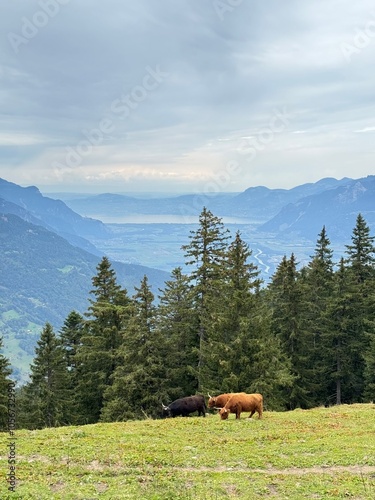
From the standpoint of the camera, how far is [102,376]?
36.8 meters

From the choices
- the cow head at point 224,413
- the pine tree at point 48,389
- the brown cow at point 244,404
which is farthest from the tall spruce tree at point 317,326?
the pine tree at point 48,389

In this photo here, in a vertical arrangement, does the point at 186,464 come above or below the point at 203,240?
below

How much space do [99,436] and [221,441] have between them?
411 centimetres

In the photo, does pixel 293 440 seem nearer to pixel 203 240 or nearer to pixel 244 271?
pixel 244 271

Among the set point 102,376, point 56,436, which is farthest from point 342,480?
point 102,376

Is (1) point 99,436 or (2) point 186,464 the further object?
(1) point 99,436

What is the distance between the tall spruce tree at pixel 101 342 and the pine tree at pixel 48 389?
1.98 metres

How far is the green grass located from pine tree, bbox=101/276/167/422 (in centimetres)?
1450

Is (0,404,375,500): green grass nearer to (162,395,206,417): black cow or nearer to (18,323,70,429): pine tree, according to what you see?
(162,395,206,417): black cow

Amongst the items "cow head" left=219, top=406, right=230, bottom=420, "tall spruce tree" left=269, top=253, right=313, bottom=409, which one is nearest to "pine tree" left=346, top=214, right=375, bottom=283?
"tall spruce tree" left=269, top=253, right=313, bottom=409

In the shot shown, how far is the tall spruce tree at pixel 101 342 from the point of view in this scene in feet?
122

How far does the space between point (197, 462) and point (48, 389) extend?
33.3 m

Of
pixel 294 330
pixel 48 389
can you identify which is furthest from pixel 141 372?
pixel 48 389

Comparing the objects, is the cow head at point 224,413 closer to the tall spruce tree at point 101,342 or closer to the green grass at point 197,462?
the green grass at point 197,462
